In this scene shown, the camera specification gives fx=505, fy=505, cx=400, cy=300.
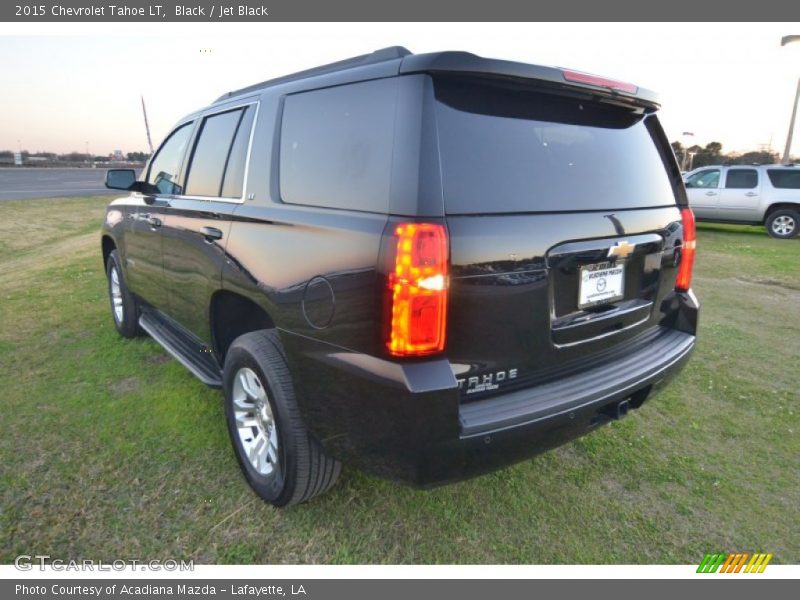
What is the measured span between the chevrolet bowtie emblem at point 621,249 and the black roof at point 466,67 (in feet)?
2.14

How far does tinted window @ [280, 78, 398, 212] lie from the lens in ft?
5.99

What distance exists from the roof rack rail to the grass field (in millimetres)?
2003

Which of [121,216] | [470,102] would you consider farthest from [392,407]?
[121,216]

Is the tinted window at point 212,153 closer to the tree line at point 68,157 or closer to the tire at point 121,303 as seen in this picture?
the tire at point 121,303

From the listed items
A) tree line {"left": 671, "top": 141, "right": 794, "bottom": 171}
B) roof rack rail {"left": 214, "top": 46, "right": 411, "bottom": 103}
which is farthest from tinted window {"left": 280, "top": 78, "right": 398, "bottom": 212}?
tree line {"left": 671, "top": 141, "right": 794, "bottom": 171}

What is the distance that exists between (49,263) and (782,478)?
9.46 m

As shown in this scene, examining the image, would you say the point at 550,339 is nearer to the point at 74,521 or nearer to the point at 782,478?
the point at 782,478

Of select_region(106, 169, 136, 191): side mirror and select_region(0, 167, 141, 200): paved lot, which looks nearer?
select_region(106, 169, 136, 191): side mirror

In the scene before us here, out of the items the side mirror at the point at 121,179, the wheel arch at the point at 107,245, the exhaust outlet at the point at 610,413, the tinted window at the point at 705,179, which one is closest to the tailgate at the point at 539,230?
the exhaust outlet at the point at 610,413

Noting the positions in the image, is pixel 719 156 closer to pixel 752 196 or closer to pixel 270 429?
pixel 752 196

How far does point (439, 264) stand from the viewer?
66.2 inches

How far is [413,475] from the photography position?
175 cm

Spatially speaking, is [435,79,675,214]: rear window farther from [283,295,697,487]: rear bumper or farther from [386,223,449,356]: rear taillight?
[283,295,697,487]: rear bumper

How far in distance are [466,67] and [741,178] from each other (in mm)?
14165
